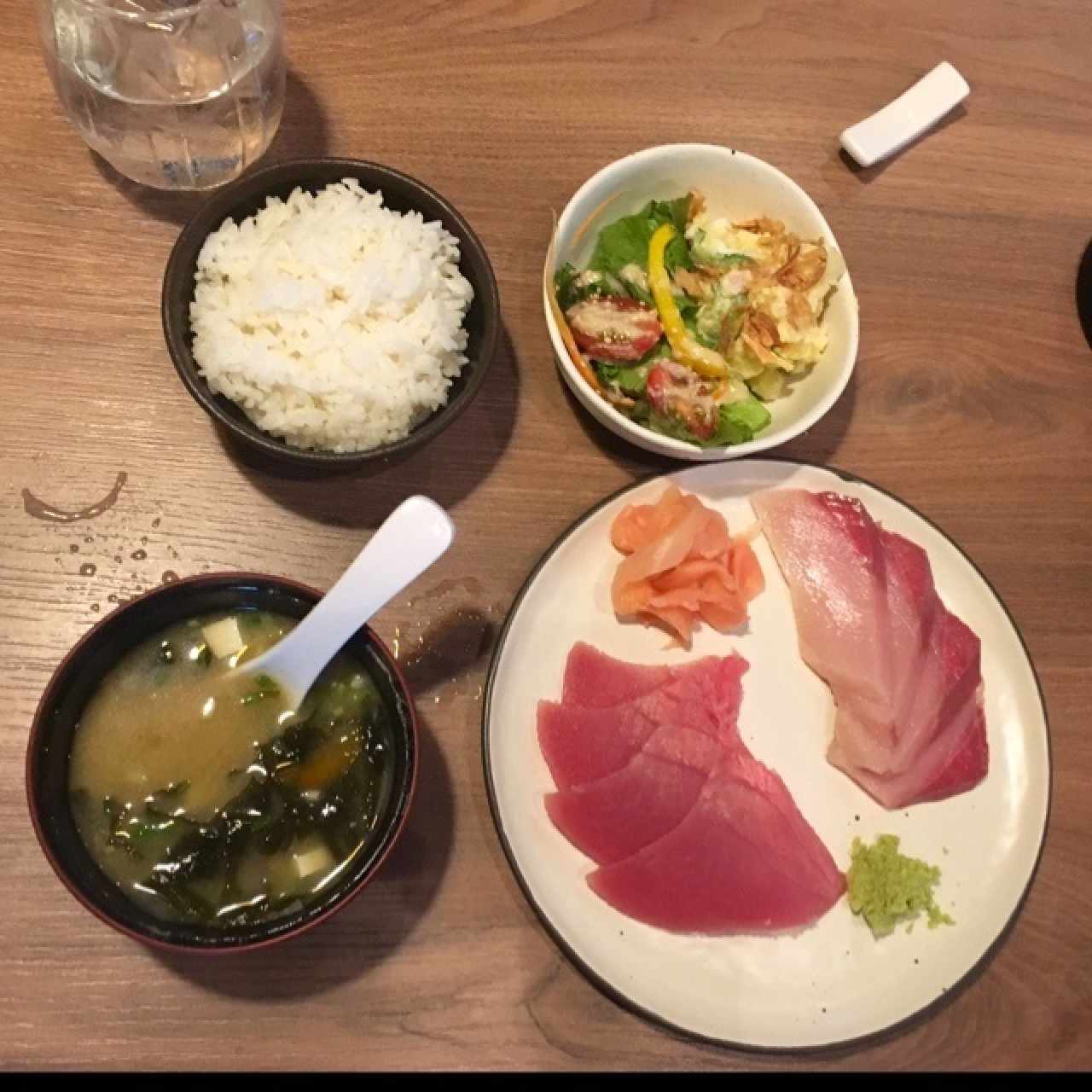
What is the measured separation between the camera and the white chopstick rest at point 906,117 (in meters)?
1.67

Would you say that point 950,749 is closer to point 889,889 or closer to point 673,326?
point 889,889

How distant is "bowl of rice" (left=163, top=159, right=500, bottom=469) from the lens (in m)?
1.30

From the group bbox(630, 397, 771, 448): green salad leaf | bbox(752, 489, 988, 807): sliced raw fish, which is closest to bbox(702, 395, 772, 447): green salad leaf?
bbox(630, 397, 771, 448): green salad leaf

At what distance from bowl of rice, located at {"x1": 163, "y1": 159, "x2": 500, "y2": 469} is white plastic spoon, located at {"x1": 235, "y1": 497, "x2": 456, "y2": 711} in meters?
0.14

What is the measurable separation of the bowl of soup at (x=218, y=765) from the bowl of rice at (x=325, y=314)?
0.23 metres

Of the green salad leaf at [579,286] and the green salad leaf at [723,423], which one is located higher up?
the green salad leaf at [579,286]

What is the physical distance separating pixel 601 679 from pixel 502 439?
14.7 inches

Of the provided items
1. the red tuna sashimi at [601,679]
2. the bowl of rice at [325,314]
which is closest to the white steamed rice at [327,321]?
the bowl of rice at [325,314]

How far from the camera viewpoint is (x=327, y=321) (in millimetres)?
1325

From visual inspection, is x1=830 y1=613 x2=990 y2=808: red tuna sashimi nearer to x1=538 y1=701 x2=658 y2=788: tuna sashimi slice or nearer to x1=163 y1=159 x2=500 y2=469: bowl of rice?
x1=538 y1=701 x2=658 y2=788: tuna sashimi slice

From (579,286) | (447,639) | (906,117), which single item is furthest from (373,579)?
(906,117)

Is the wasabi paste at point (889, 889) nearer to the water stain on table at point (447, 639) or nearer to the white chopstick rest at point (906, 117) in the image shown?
the water stain on table at point (447, 639)
